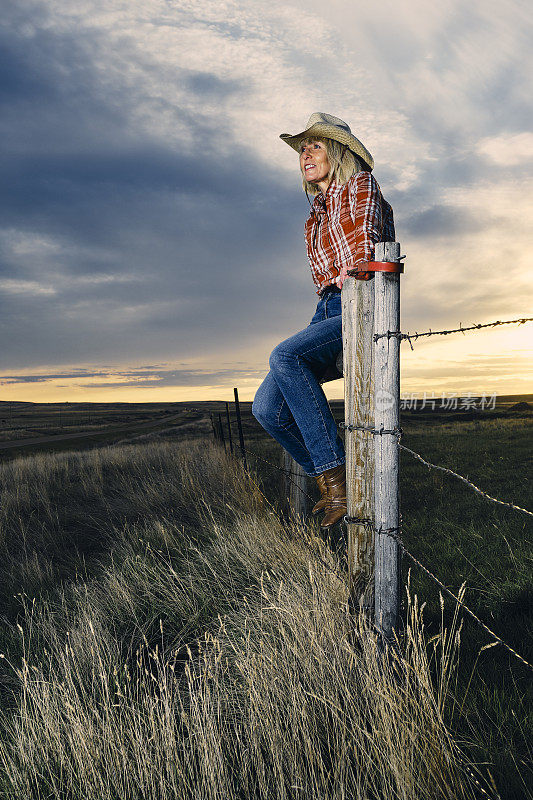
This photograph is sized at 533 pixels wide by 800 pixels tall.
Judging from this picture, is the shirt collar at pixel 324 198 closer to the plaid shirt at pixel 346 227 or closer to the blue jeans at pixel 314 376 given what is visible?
the plaid shirt at pixel 346 227

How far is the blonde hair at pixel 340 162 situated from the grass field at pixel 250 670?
2.29 m

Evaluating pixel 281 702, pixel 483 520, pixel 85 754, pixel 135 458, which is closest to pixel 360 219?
pixel 281 702

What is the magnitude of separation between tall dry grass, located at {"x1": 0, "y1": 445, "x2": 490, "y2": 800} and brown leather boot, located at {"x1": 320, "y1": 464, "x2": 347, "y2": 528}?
286 mm

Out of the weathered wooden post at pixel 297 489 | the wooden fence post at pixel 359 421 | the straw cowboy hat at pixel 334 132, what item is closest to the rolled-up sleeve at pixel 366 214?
the wooden fence post at pixel 359 421

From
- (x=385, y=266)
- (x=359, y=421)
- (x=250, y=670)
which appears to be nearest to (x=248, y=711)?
(x=250, y=670)

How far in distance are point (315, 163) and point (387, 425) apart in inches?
70.7

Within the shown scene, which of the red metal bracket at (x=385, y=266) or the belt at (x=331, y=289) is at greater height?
the belt at (x=331, y=289)

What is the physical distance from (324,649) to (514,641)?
4.32 feet

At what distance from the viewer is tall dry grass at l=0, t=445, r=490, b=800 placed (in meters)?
1.57

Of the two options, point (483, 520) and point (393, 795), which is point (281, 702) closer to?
point (393, 795)

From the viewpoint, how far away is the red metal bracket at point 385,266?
2.08m

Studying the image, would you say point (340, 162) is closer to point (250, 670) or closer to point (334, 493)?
point (334, 493)

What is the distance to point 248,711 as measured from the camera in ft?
6.61

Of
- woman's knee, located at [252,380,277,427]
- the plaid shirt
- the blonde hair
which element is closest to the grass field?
woman's knee, located at [252,380,277,427]
